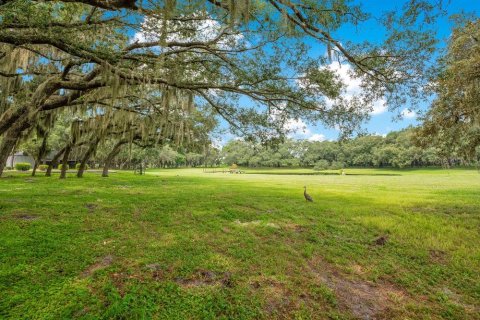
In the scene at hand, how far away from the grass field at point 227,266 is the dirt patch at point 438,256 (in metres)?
0.02

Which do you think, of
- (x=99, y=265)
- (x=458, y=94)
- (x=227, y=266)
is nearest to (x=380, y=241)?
(x=227, y=266)

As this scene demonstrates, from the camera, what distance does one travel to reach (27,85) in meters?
11.4

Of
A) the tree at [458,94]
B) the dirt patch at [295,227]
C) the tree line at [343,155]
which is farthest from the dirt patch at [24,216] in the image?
the tree line at [343,155]

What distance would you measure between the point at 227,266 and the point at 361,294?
2.10 metres

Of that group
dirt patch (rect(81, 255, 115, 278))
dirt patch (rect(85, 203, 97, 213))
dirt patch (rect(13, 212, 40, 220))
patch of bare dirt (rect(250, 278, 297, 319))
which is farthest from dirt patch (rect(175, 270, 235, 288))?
dirt patch (rect(85, 203, 97, 213))

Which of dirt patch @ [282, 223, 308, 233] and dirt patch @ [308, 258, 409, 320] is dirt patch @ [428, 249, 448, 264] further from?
dirt patch @ [282, 223, 308, 233]

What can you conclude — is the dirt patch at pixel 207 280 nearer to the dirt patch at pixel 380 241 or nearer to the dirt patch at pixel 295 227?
the dirt patch at pixel 295 227

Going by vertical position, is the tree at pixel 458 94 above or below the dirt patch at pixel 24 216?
above

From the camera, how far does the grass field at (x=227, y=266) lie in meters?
3.32

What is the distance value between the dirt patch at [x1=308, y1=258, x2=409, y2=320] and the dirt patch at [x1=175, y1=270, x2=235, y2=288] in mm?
1468

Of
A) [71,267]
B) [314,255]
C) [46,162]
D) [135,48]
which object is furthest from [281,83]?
[46,162]

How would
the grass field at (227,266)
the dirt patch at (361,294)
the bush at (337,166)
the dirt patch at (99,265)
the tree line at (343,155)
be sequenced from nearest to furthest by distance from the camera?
the grass field at (227,266)
the dirt patch at (361,294)
the dirt patch at (99,265)
the tree line at (343,155)
the bush at (337,166)

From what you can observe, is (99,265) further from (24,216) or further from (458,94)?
(458,94)

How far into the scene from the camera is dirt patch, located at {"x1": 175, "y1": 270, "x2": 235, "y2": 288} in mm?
3828
